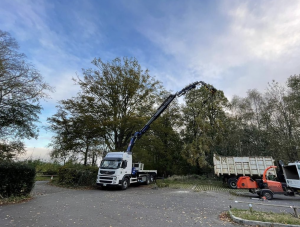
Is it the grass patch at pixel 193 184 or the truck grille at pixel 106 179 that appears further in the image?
the grass patch at pixel 193 184

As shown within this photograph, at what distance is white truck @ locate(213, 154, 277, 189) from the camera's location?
1514 centimetres

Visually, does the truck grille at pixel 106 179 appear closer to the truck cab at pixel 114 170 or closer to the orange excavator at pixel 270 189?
the truck cab at pixel 114 170

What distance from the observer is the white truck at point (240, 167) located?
49.7 feet

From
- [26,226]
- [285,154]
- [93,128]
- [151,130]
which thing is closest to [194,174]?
[151,130]

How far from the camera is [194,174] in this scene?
900 inches

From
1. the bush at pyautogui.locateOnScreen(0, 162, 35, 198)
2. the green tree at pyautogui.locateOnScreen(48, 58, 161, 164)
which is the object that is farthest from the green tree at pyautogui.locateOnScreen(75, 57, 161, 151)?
the bush at pyautogui.locateOnScreen(0, 162, 35, 198)

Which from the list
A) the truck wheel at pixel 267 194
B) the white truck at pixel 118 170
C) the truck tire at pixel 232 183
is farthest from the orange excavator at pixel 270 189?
the white truck at pixel 118 170

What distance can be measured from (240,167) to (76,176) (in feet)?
46.5

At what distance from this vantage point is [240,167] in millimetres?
15547

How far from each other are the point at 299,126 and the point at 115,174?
671 inches

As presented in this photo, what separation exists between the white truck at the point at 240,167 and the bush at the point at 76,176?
36.6ft

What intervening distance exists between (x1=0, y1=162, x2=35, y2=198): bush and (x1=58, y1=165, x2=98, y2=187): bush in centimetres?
513

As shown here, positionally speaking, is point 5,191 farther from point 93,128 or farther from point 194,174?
point 194,174

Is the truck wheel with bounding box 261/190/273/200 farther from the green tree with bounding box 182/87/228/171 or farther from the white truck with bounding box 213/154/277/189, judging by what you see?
the green tree with bounding box 182/87/228/171
